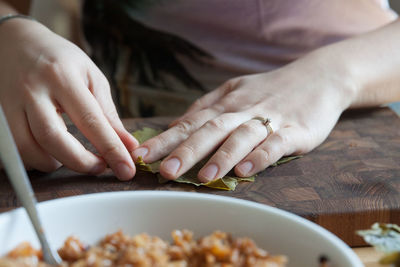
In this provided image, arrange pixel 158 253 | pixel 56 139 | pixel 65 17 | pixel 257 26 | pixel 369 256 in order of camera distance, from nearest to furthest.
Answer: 1. pixel 158 253
2. pixel 369 256
3. pixel 56 139
4. pixel 257 26
5. pixel 65 17

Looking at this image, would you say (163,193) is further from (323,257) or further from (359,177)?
(359,177)

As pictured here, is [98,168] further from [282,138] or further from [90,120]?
[282,138]


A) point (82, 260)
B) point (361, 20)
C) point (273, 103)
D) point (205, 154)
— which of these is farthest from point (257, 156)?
point (361, 20)

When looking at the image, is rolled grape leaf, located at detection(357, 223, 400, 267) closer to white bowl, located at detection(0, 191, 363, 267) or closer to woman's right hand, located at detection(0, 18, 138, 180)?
white bowl, located at detection(0, 191, 363, 267)

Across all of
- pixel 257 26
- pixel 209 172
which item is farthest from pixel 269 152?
pixel 257 26

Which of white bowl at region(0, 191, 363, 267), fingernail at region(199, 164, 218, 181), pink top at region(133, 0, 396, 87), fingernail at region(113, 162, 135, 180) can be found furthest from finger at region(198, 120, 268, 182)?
pink top at region(133, 0, 396, 87)

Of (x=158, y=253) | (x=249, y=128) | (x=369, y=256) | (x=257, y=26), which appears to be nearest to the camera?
(x=158, y=253)
